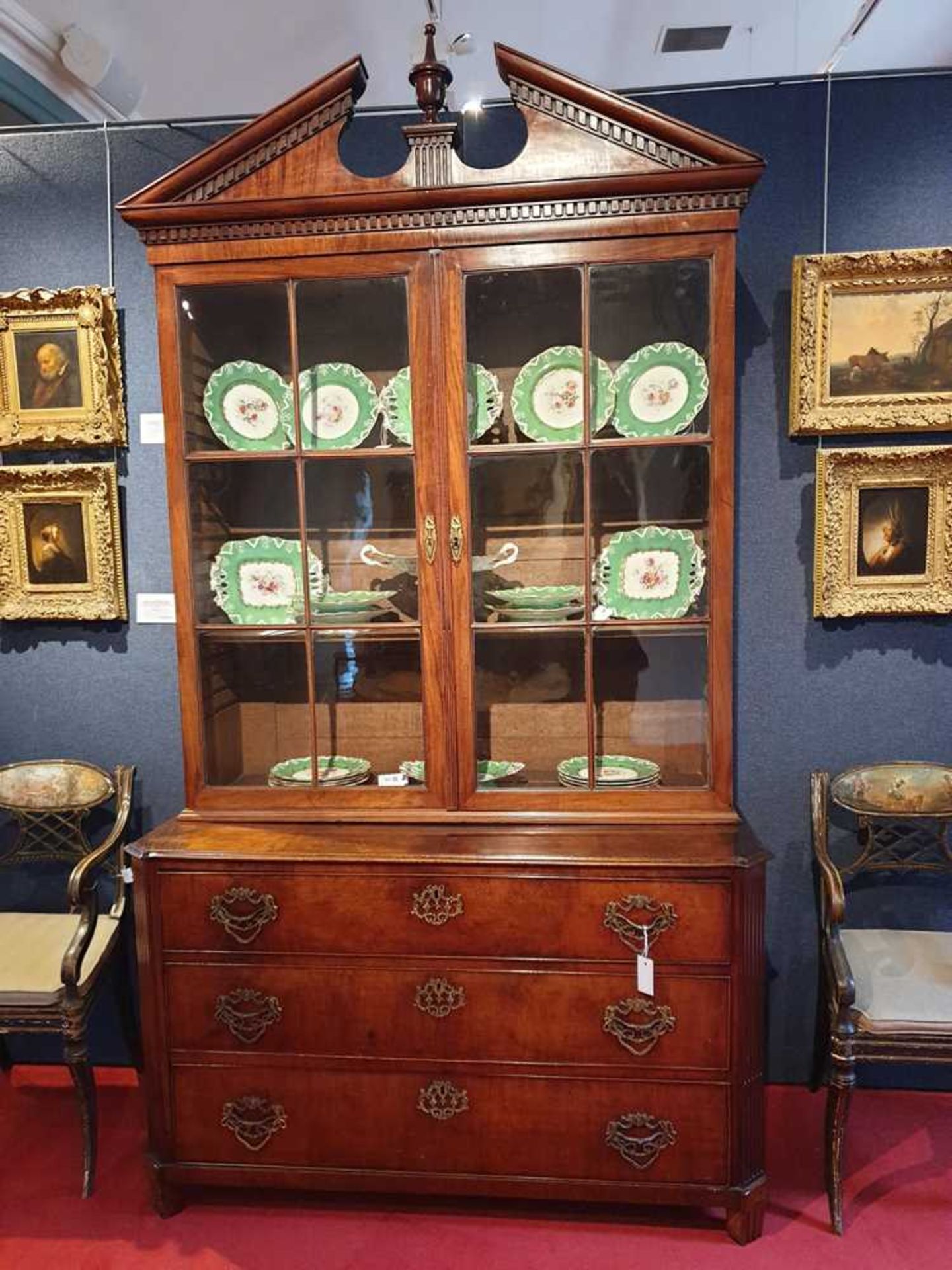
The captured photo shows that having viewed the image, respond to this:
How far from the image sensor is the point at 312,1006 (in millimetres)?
1980

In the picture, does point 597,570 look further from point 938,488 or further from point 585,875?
point 938,488

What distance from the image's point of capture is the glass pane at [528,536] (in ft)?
6.73

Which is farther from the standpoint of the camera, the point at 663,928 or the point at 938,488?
the point at 938,488

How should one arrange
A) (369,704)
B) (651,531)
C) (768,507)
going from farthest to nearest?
1. (768,507)
2. (369,704)
3. (651,531)

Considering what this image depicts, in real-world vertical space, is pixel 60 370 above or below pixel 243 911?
above

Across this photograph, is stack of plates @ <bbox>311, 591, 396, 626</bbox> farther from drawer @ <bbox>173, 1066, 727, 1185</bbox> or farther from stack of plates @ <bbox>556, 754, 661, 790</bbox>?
drawer @ <bbox>173, 1066, 727, 1185</bbox>

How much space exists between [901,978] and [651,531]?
1217mm

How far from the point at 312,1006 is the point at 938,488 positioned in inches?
80.2

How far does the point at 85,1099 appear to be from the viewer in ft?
7.00

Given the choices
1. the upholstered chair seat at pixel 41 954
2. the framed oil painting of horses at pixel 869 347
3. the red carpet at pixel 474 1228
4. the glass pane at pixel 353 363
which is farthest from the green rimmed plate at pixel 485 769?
the framed oil painting of horses at pixel 869 347

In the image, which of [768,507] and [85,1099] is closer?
[85,1099]

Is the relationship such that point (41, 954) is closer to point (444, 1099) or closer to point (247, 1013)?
point (247, 1013)

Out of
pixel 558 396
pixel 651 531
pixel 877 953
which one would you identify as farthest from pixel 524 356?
pixel 877 953

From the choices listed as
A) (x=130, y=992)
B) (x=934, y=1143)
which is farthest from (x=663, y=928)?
(x=130, y=992)
